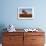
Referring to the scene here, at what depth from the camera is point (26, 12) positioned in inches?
161

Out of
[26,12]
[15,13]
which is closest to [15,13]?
[15,13]

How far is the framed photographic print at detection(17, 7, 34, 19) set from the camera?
13.4ft

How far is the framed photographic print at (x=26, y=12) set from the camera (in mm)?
4090

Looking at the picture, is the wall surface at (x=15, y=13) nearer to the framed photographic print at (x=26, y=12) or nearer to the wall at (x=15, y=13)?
the wall at (x=15, y=13)

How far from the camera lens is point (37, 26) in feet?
13.6

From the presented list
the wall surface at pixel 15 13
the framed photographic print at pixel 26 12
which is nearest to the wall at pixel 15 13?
the wall surface at pixel 15 13

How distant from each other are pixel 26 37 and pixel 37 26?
75 cm

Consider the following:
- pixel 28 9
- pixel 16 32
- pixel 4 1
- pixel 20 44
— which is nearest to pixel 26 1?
pixel 28 9

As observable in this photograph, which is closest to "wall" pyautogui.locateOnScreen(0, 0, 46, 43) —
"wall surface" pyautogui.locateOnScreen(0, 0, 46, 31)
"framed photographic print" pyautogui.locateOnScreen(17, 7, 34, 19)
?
"wall surface" pyautogui.locateOnScreen(0, 0, 46, 31)

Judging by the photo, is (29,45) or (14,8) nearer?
(29,45)

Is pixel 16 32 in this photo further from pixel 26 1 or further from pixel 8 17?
pixel 26 1

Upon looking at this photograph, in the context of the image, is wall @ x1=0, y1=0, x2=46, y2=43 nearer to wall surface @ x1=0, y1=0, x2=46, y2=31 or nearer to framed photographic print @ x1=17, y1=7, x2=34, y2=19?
wall surface @ x1=0, y1=0, x2=46, y2=31

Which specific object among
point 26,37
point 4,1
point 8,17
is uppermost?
point 4,1

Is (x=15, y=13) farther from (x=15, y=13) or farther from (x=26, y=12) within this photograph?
(x=26, y=12)
